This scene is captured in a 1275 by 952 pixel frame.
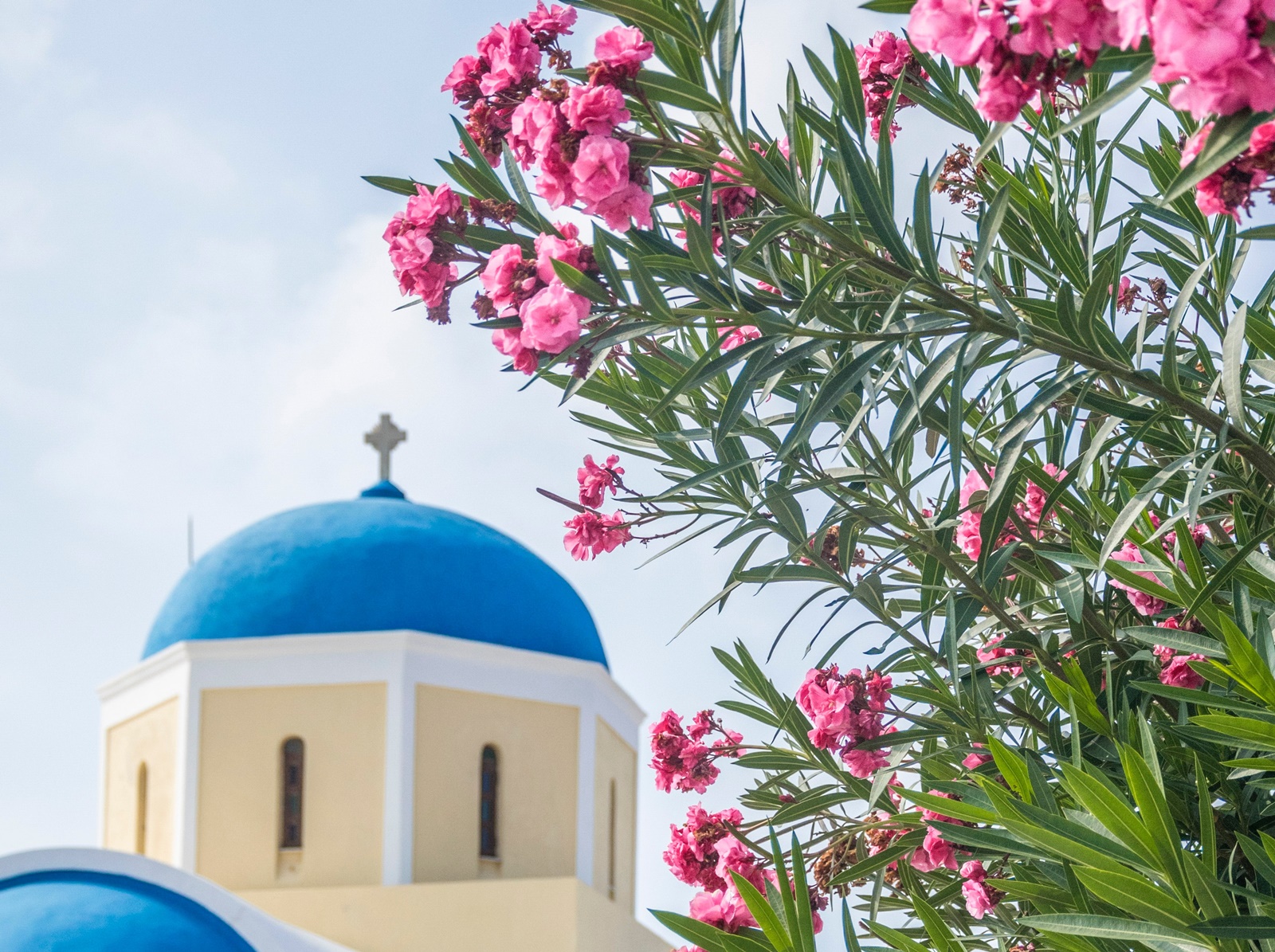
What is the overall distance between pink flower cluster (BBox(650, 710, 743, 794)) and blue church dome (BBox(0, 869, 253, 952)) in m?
8.06

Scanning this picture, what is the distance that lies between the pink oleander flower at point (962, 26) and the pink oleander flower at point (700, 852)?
1.94 m

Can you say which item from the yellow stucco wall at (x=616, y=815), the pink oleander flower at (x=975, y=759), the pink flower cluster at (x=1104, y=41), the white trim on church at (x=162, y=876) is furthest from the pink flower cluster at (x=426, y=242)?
the yellow stucco wall at (x=616, y=815)

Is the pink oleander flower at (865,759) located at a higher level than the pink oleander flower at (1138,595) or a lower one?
lower

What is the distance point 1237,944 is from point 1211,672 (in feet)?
1.36

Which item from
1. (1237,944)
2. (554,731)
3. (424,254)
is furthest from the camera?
(554,731)

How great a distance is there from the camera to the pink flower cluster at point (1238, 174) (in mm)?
1553

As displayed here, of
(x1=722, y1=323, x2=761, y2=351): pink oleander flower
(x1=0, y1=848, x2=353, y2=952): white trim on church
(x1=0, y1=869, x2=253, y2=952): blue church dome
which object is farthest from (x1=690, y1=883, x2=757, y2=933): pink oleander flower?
(x1=0, y1=848, x2=353, y2=952): white trim on church

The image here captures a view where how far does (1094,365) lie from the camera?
224 cm

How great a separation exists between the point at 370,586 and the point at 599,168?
496 inches

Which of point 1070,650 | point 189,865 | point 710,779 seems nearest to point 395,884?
point 189,865

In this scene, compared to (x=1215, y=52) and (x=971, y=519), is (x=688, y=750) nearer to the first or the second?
(x=971, y=519)

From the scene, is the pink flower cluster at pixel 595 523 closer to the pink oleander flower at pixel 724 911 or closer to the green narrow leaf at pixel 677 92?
the pink oleander flower at pixel 724 911

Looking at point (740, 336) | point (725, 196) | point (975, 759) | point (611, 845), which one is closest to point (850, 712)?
point (975, 759)

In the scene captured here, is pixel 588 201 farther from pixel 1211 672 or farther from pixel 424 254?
pixel 1211 672
